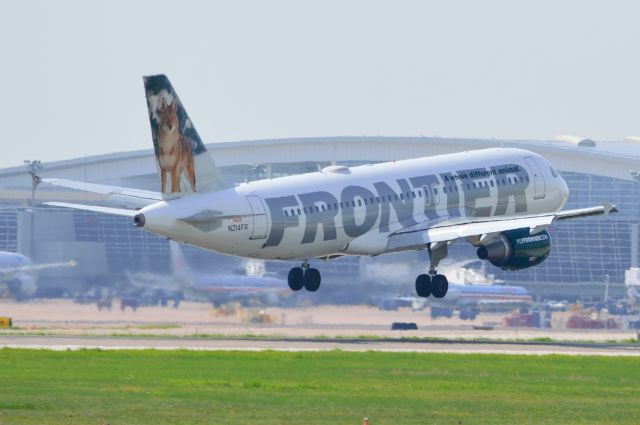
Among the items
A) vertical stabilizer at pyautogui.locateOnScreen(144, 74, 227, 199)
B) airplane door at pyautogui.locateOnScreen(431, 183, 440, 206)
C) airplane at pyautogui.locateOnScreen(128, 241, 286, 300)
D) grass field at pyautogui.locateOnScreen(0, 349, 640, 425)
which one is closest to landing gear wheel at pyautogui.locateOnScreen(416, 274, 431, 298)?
airplane door at pyautogui.locateOnScreen(431, 183, 440, 206)

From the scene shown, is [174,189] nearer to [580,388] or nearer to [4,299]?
[580,388]

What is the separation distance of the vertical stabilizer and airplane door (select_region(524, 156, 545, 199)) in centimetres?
1890

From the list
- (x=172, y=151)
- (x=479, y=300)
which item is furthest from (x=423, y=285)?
(x=479, y=300)

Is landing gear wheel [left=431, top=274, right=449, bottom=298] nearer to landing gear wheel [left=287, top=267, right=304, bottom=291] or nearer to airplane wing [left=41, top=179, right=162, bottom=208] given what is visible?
landing gear wheel [left=287, top=267, right=304, bottom=291]

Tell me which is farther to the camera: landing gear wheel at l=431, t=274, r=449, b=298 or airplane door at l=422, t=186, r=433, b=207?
landing gear wheel at l=431, t=274, r=449, b=298

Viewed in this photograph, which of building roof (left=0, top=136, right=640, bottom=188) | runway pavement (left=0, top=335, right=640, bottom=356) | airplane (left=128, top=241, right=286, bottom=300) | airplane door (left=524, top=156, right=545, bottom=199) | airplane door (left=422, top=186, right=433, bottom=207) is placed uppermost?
building roof (left=0, top=136, right=640, bottom=188)

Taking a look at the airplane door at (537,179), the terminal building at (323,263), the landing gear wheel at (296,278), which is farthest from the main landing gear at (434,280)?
the terminal building at (323,263)

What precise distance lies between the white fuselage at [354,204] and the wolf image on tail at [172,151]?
92 centimetres

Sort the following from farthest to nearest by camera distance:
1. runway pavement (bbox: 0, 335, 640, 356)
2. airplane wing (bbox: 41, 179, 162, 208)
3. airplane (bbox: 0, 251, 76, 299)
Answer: airplane (bbox: 0, 251, 76, 299)
runway pavement (bbox: 0, 335, 640, 356)
airplane wing (bbox: 41, 179, 162, 208)

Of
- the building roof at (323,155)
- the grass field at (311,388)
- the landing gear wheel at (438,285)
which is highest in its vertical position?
the building roof at (323,155)

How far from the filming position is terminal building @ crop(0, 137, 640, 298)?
102562mm

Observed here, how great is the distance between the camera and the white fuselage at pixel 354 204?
216 ft

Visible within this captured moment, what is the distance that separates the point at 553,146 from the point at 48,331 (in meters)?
85.0

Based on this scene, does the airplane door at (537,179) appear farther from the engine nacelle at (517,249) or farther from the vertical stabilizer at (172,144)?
the vertical stabilizer at (172,144)
